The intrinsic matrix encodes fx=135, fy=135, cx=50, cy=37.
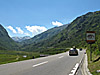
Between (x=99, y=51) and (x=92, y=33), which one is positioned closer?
(x=92, y=33)

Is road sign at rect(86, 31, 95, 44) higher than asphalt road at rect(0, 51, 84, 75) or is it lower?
higher

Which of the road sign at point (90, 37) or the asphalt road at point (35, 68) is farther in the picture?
the road sign at point (90, 37)

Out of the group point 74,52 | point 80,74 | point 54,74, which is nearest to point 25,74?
point 54,74

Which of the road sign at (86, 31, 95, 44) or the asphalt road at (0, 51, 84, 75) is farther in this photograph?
the road sign at (86, 31, 95, 44)

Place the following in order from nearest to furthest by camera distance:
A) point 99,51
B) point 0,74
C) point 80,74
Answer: point 0,74 → point 80,74 → point 99,51

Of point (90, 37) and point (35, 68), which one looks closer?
point (35, 68)

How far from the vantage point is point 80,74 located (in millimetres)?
8914

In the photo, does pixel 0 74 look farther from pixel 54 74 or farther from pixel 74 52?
pixel 74 52

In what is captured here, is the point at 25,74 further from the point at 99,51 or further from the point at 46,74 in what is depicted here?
the point at 99,51

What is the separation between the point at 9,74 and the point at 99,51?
55.3 ft

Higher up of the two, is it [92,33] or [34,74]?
[92,33]

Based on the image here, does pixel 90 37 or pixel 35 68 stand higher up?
pixel 90 37

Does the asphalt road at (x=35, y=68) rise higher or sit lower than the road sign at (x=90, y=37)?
lower

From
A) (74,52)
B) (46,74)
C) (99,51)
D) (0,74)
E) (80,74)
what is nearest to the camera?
(0,74)
